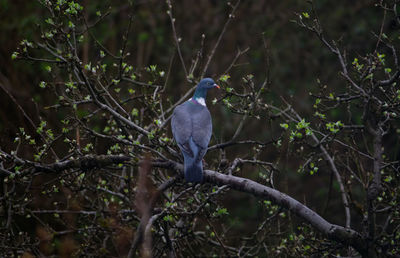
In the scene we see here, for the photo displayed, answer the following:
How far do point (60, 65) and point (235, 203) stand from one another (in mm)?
6972

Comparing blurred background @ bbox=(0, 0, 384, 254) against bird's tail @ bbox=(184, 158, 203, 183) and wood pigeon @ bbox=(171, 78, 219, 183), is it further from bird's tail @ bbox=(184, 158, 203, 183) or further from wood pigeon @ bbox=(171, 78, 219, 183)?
bird's tail @ bbox=(184, 158, 203, 183)

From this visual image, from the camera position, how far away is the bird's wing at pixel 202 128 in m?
4.60

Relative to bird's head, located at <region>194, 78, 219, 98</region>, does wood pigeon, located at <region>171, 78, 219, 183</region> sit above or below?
below

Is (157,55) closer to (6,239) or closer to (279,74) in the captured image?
(279,74)

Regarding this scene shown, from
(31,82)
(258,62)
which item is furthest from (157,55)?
(31,82)

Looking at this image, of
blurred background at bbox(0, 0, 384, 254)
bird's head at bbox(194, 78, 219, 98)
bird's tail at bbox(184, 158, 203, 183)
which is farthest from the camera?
blurred background at bbox(0, 0, 384, 254)

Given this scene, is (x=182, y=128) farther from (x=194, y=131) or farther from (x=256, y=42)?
(x=256, y=42)

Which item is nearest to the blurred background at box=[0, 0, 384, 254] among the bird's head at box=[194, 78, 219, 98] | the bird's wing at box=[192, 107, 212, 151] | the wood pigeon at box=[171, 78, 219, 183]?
the bird's head at box=[194, 78, 219, 98]

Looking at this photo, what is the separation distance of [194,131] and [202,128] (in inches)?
5.6

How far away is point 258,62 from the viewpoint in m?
10.1

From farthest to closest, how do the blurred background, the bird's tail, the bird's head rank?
the blurred background, the bird's head, the bird's tail

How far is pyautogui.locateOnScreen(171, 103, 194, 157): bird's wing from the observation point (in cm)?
450

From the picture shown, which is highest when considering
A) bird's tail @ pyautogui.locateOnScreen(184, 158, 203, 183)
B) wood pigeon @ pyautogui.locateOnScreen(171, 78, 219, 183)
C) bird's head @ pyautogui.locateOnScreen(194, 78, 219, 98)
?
bird's head @ pyautogui.locateOnScreen(194, 78, 219, 98)

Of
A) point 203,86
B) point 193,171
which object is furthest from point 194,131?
Result: point 203,86
